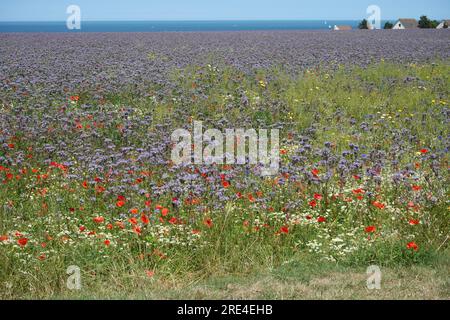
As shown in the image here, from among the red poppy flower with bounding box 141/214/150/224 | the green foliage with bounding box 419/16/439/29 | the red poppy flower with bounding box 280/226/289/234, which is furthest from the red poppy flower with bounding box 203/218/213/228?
the green foliage with bounding box 419/16/439/29

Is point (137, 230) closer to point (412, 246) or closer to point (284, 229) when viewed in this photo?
point (284, 229)

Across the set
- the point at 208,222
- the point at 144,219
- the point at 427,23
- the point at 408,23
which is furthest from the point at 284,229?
the point at 408,23

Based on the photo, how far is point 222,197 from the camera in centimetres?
559

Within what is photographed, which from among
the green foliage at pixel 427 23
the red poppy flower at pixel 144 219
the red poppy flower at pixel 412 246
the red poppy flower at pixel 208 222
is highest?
the green foliage at pixel 427 23

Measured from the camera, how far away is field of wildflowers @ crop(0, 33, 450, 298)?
498 cm

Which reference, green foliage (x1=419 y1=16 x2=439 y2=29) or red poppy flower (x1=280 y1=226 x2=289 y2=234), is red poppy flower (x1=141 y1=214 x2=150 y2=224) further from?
green foliage (x1=419 y1=16 x2=439 y2=29)

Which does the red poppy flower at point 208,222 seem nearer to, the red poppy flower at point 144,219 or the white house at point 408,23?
the red poppy flower at point 144,219

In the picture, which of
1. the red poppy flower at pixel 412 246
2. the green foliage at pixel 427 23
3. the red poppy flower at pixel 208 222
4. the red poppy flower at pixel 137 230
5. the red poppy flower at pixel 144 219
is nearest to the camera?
the red poppy flower at pixel 412 246

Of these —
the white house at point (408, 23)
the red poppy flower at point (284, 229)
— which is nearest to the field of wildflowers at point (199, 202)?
the red poppy flower at point (284, 229)

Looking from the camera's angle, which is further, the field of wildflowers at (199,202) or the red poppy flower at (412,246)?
the field of wildflowers at (199,202)

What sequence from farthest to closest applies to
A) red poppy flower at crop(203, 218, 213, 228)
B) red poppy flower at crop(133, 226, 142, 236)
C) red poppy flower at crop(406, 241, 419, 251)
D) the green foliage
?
the green foliage, red poppy flower at crop(203, 218, 213, 228), red poppy flower at crop(133, 226, 142, 236), red poppy flower at crop(406, 241, 419, 251)

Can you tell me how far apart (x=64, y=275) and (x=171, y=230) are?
1117 millimetres

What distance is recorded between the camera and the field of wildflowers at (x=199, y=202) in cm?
498
